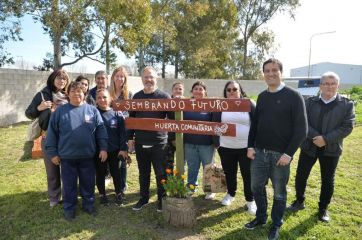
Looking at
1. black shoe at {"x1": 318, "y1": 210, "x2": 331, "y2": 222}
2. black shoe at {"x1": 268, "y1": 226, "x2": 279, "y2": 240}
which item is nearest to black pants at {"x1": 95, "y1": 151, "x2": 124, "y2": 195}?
black shoe at {"x1": 268, "y1": 226, "x2": 279, "y2": 240}

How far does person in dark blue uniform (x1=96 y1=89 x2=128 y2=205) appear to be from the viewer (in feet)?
15.1

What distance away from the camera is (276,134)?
3.51m

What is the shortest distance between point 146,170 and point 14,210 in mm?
1946

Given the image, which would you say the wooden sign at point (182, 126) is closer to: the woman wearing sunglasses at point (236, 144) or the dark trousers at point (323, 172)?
the woman wearing sunglasses at point (236, 144)

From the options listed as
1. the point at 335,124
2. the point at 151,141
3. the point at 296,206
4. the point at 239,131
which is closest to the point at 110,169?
the point at 151,141

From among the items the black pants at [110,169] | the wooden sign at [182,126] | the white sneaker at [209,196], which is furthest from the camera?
the white sneaker at [209,196]

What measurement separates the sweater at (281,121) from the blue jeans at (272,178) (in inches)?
4.3

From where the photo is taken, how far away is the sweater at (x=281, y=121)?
338cm

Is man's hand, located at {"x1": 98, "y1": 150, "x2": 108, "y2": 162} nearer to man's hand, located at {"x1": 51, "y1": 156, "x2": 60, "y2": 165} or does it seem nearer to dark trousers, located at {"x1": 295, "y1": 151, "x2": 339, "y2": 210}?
man's hand, located at {"x1": 51, "y1": 156, "x2": 60, "y2": 165}

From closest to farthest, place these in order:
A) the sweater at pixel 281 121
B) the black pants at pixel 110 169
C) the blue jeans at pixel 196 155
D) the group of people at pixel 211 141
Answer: the sweater at pixel 281 121 < the group of people at pixel 211 141 < the black pants at pixel 110 169 < the blue jeans at pixel 196 155

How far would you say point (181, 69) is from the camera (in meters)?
29.6

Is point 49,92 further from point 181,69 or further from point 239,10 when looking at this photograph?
point 239,10

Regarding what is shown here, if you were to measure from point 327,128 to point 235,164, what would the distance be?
1271 mm

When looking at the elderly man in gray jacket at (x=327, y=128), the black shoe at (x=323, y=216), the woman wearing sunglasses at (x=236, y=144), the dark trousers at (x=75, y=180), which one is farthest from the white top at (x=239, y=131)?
the dark trousers at (x=75, y=180)
